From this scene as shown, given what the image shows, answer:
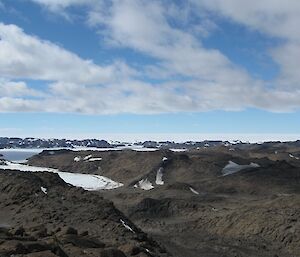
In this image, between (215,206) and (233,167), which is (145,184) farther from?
(215,206)

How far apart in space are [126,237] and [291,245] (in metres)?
13.8

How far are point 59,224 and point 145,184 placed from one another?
53.0 m

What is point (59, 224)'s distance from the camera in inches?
1103

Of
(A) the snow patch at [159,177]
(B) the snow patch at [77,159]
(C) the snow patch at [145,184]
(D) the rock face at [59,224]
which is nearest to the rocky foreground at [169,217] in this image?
(D) the rock face at [59,224]

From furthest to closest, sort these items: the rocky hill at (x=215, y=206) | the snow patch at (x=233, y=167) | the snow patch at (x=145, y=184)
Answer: the snow patch at (x=233, y=167), the snow patch at (x=145, y=184), the rocky hill at (x=215, y=206)

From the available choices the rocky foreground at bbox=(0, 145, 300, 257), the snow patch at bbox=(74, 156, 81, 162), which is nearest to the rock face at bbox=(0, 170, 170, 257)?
the rocky foreground at bbox=(0, 145, 300, 257)

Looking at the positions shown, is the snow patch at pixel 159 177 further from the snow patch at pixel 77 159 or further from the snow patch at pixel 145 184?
the snow patch at pixel 77 159

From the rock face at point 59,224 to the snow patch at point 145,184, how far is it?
38.7m

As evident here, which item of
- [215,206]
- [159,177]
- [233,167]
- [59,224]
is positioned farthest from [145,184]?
[59,224]

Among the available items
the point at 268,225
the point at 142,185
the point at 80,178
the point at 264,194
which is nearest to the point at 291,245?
the point at 268,225

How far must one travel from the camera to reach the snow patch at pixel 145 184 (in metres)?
79.2

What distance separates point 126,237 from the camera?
26.1 meters

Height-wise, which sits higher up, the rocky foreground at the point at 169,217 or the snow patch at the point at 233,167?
the snow patch at the point at 233,167

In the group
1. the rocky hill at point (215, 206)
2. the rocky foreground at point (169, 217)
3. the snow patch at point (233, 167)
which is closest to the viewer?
the rocky foreground at point (169, 217)
